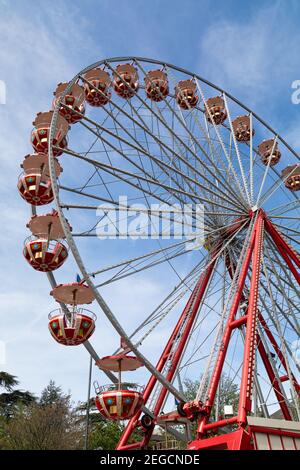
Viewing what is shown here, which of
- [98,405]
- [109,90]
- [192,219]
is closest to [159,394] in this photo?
[98,405]

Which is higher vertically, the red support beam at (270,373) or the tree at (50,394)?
the tree at (50,394)

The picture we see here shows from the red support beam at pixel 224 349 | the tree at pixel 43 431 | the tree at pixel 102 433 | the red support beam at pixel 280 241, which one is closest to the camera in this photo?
the red support beam at pixel 224 349

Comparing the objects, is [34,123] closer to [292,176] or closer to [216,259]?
[216,259]

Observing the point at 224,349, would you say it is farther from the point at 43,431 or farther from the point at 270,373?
the point at 43,431

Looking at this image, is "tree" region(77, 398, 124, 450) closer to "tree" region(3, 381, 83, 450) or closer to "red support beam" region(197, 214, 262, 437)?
"tree" region(3, 381, 83, 450)

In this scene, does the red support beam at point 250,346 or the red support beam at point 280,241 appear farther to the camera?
the red support beam at point 280,241

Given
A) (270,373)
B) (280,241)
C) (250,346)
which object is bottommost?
(250,346)

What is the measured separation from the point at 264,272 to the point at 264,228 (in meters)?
1.88

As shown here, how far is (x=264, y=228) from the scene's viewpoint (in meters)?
16.0

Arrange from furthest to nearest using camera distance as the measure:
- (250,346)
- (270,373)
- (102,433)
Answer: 1. (102,433)
2. (270,373)
3. (250,346)

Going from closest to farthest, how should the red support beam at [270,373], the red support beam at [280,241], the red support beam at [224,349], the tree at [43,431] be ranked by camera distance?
1. the red support beam at [224,349]
2. the red support beam at [280,241]
3. the red support beam at [270,373]
4. the tree at [43,431]

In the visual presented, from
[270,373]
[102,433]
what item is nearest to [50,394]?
[102,433]

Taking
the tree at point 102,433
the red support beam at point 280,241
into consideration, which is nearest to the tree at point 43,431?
the tree at point 102,433

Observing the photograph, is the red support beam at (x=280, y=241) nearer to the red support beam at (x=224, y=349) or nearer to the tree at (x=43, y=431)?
the red support beam at (x=224, y=349)
